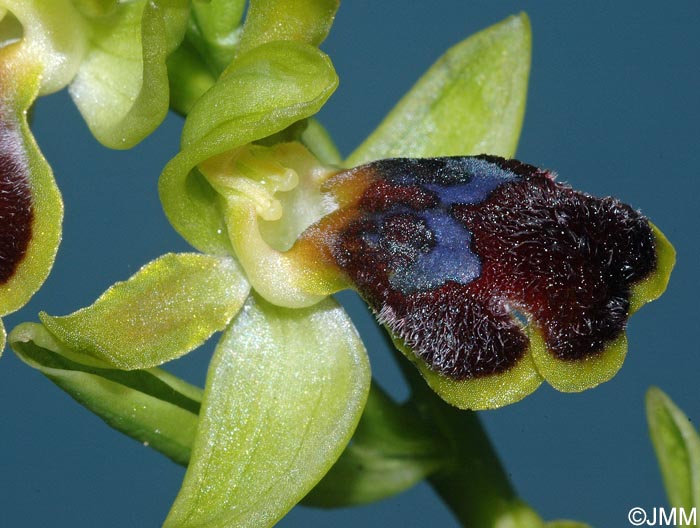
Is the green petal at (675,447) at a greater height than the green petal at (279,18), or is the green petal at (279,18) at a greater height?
the green petal at (279,18)

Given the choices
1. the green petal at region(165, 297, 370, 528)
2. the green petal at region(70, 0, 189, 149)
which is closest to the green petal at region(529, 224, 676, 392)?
the green petal at region(165, 297, 370, 528)

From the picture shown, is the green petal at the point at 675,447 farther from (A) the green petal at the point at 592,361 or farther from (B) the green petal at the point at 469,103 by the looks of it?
(B) the green petal at the point at 469,103

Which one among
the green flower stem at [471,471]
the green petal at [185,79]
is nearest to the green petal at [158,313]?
the green petal at [185,79]

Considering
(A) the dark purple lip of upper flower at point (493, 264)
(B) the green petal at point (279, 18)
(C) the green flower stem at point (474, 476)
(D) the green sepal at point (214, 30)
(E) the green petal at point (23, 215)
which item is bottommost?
(C) the green flower stem at point (474, 476)

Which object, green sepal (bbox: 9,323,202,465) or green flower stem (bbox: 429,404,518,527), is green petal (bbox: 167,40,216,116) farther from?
green flower stem (bbox: 429,404,518,527)

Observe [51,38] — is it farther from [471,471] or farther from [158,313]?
[471,471]

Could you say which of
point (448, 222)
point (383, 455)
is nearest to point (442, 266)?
point (448, 222)

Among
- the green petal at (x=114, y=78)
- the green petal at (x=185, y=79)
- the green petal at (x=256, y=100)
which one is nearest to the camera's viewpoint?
the green petal at (x=256, y=100)
